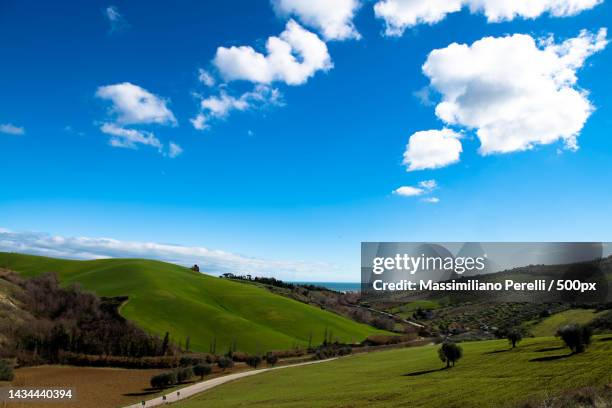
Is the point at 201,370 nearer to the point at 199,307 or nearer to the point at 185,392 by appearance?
the point at 185,392

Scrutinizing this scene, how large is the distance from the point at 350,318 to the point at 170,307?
237 feet

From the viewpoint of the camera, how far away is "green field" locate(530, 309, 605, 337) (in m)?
97.0

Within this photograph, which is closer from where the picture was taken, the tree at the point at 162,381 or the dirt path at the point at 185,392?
the dirt path at the point at 185,392

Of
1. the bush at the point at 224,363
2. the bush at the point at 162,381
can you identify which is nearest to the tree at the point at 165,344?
the bush at the point at 224,363

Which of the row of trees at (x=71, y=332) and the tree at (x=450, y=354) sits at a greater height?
the tree at (x=450, y=354)

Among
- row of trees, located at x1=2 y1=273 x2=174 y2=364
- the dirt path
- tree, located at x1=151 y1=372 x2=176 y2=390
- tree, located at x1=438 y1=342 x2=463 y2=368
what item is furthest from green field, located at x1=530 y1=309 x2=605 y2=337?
row of trees, located at x1=2 y1=273 x2=174 y2=364

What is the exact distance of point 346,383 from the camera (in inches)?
1988

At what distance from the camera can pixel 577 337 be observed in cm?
4366

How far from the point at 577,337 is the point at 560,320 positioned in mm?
70611

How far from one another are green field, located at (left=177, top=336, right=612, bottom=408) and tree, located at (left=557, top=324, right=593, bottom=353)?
79cm

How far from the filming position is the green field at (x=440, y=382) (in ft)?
107

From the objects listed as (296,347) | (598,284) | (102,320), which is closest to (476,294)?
(598,284)

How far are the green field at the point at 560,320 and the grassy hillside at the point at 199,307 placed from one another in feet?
155

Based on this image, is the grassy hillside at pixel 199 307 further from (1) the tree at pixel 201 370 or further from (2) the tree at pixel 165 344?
(1) the tree at pixel 201 370
